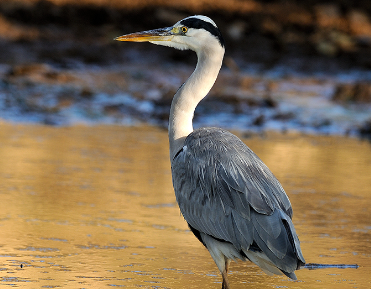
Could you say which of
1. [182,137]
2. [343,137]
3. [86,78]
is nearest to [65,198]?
[182,137]

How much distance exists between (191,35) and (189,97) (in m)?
0.54

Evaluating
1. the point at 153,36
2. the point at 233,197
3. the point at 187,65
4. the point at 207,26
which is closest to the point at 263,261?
the point at 233,197

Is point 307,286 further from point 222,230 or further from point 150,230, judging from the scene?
point 150,230

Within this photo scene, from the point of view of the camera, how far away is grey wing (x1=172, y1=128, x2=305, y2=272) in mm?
4188

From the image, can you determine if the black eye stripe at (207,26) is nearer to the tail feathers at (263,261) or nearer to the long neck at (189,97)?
the long neck at (189,97)

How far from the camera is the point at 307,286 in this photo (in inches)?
183

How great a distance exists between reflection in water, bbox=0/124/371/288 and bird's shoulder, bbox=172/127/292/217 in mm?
593

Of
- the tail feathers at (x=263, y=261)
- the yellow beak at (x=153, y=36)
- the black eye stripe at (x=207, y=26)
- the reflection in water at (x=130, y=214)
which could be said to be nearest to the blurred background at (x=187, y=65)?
the reflection in water at (x=130, y=214)

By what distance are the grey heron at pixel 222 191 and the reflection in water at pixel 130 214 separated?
39cm

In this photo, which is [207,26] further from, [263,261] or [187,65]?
[187,65]

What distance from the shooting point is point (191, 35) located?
18.4 feet

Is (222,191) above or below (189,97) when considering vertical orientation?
below

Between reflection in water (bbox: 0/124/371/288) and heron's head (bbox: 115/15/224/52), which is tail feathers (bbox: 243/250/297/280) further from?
heron's head (bbox: 115/15/224/52)

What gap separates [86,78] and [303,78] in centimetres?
589
